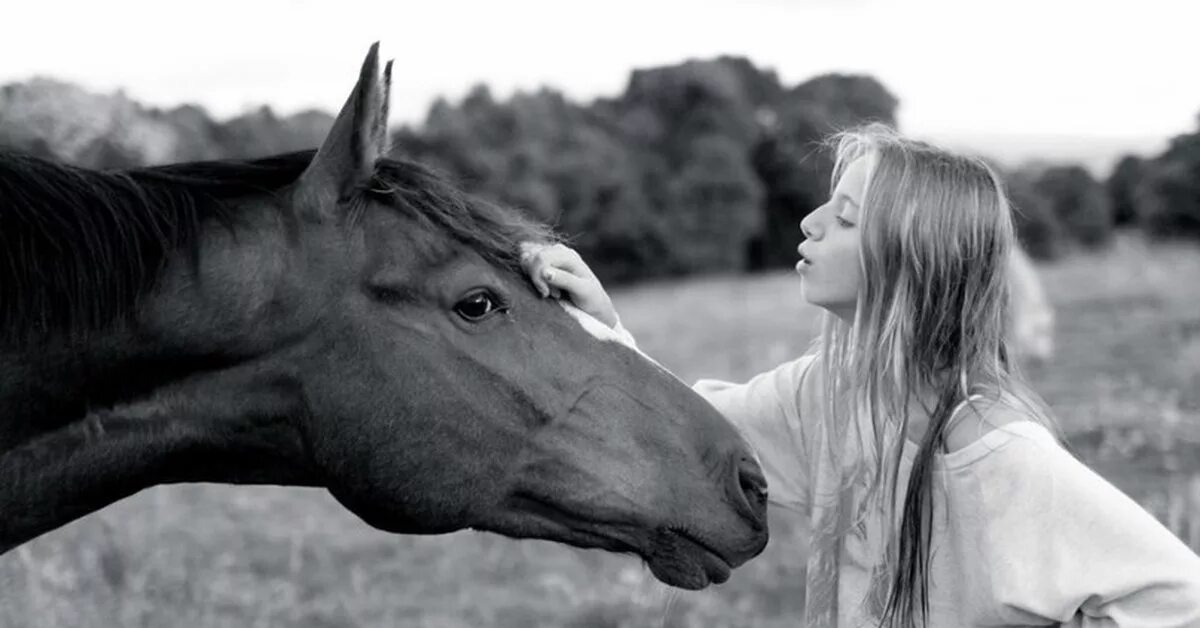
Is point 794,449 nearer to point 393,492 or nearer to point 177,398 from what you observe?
point 393,492

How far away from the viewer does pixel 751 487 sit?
9.09ft

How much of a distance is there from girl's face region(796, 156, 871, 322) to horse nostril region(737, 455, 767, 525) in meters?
0.52

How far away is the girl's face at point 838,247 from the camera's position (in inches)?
119

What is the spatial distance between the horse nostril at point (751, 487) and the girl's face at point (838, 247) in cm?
52

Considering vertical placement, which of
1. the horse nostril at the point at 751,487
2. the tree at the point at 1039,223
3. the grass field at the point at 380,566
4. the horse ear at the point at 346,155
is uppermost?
the horse ear at the point at 346,155

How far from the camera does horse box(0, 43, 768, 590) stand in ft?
8.41

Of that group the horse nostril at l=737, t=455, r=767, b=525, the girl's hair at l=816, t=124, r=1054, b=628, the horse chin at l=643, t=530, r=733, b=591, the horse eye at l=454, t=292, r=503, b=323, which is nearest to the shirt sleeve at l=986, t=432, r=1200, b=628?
the girl's hair at l=816, t=124, r=1054, b=628

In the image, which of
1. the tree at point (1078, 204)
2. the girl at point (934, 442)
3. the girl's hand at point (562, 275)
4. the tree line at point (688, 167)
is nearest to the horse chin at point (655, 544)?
the girl at point (934, 442)

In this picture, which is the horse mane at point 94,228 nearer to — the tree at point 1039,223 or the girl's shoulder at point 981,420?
the girl's shoulder at point 981,420

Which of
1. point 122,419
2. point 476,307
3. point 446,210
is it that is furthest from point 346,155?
point 122,419

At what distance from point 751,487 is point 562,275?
2.24 feet

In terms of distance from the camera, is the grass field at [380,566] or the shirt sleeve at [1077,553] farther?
the grass field at [380,566]

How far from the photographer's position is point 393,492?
2736 millimetres

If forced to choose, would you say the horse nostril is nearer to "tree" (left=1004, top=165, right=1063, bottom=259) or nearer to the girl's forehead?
the girl's forehead
